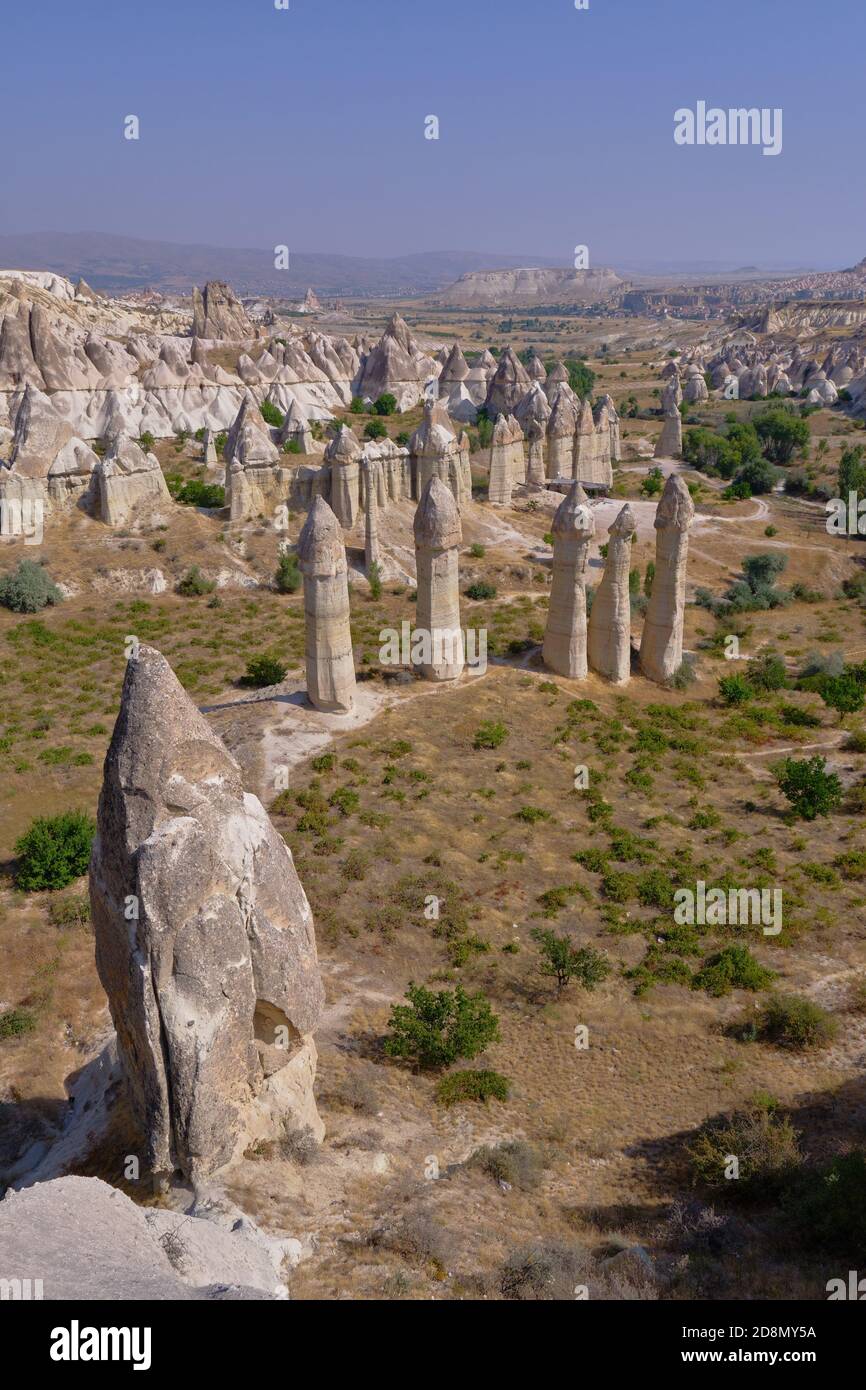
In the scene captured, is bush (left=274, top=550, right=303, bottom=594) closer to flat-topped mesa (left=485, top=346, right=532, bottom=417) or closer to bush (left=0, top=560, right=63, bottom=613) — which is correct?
→ bush (left=0, top=560, right=63, bottom=613)

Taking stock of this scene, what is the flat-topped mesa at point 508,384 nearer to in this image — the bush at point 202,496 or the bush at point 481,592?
the bush at point 202,496

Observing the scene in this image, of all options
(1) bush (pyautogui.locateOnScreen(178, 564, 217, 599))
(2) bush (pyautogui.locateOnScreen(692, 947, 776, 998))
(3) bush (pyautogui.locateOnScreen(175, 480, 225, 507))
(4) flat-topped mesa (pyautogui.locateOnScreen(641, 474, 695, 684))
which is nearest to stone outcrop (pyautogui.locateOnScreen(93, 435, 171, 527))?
(3) bush (pyautogui.locateOnScreen(175, 480, 225, 507))

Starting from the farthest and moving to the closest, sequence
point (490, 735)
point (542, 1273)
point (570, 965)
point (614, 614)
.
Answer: point (614, 614) → point (490, 735) → point (570, 965) → point (542, 1273)

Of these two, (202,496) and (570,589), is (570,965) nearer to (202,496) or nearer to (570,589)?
(570,589)

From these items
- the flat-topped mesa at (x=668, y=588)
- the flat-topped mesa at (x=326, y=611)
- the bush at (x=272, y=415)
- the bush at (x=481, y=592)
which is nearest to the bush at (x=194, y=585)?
the bush at (x=481, y=592)

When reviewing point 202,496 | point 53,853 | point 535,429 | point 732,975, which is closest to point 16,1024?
point 53,853
